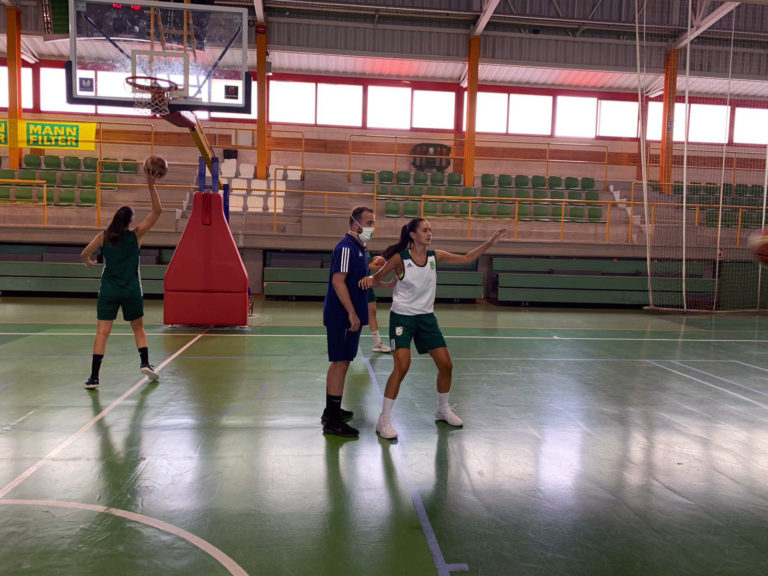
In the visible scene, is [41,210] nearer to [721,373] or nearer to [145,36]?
[145,36]

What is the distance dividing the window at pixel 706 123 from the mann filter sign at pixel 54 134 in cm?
2588

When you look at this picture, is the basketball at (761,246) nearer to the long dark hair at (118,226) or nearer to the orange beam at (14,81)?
the long dark hair at (118,226)

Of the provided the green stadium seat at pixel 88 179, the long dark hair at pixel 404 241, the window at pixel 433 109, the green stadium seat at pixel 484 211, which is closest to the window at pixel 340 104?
the window at pixel 433 109

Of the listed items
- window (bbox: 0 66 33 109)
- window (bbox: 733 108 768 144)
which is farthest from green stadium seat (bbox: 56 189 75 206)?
window (bbox: 733 108 768 144)

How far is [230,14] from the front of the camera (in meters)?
10.0

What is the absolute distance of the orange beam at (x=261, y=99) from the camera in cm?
2106

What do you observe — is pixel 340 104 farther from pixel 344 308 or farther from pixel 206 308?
pixel 344 308

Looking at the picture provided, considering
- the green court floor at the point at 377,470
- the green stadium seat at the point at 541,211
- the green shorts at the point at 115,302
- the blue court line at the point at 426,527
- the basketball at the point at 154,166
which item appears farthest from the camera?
the green stadium seat at the point at 541,211

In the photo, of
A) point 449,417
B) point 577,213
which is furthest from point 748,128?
point 449,417

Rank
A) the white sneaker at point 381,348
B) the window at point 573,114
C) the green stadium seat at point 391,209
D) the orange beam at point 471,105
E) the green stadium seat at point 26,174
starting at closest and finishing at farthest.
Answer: the white sneaker at point 381,348, the green stadium seat at point 391,209, the green stadium seat at point 26,174, the orange beam at point 471,105, the window at point 573,114

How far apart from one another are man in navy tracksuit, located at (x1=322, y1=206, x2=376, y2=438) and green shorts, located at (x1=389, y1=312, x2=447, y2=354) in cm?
30

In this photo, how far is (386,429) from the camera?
17.2 ft

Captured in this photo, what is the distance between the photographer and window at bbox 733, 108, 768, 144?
2588cm

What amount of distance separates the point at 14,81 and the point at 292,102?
10567 millimetres
